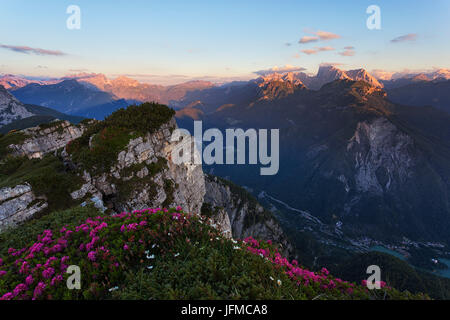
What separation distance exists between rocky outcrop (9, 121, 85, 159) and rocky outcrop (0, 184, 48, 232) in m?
26.2

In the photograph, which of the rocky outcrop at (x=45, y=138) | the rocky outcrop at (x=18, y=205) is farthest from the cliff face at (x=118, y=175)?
the rocky outcrop at (x=45, y=138)

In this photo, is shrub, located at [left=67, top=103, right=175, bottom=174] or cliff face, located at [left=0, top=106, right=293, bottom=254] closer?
cliff face, located at [left=0, top=106, right=293, bottom=254]

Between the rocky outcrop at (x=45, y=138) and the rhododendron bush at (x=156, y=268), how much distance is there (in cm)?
4192

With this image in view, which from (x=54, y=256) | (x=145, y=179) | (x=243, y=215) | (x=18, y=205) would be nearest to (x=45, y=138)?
(x=145, y=179)

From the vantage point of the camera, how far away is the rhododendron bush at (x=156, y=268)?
21.2ft

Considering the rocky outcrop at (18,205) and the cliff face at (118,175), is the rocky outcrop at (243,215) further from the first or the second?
the rocky outcrop at (18,205)

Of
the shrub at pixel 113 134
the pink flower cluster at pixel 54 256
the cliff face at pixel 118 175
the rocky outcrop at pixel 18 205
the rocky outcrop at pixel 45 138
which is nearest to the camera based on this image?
the pink flower cluster at pixel 54 256

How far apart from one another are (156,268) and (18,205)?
1962cm

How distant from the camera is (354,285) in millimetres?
8758

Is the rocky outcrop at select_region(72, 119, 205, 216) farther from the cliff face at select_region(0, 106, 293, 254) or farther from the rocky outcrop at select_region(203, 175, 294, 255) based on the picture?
the rocky outcrop at select_region(203, 175, 294, 255)

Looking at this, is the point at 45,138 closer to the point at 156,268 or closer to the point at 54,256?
the point at 54,256

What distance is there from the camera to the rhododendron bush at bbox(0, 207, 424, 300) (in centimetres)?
646

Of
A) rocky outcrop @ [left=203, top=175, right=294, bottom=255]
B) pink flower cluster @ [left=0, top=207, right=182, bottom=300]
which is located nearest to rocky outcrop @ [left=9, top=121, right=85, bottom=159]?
pink flower cluster @ [left=0, top=207, right=182, bottom=300]
